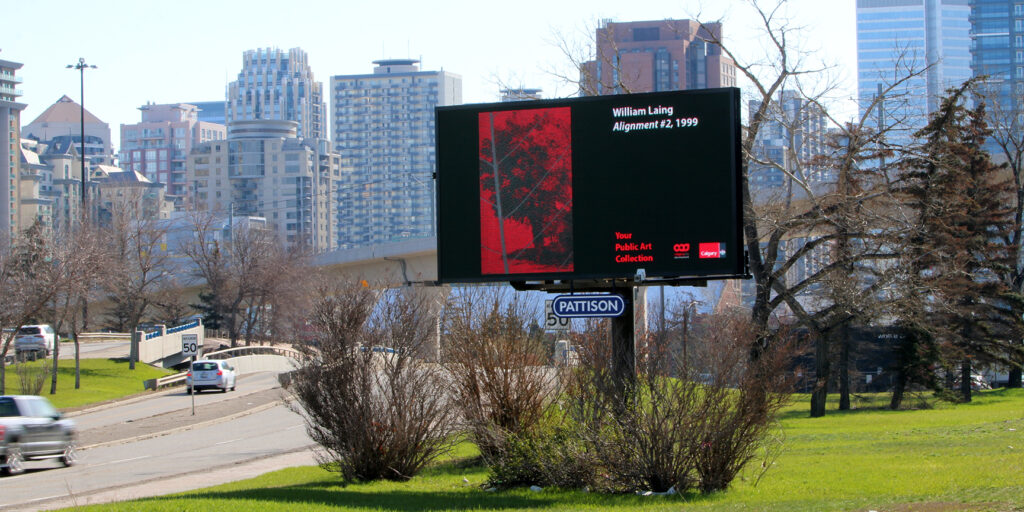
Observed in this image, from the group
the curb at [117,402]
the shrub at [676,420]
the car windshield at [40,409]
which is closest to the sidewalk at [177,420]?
the curb at [117,402]

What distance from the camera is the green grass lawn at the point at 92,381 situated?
42.7 metres

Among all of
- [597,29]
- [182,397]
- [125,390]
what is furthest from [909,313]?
[125,390]

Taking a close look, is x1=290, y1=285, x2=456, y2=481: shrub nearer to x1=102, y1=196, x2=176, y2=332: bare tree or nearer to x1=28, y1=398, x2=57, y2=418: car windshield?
x1=28, y1=398, x2=57, y2=418: car windshield

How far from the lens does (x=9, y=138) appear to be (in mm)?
155500

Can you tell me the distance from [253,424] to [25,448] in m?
12.0

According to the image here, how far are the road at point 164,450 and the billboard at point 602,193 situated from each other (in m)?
6.20

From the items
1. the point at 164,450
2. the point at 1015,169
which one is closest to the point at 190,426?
the point at 164,450

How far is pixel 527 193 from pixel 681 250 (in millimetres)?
2131

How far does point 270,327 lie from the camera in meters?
72.2

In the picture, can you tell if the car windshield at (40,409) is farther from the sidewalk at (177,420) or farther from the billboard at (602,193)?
the billboard at (602,193)

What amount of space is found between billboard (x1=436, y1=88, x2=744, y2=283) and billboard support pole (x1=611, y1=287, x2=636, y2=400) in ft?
3.44

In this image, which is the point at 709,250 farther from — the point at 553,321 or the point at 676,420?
the point at 553,321

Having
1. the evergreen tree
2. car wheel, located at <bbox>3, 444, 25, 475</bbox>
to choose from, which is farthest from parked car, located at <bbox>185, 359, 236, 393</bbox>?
the evergreen tree

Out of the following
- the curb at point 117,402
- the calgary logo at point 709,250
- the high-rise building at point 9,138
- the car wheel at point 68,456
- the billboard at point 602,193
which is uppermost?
the high-rise building at point 9,138
